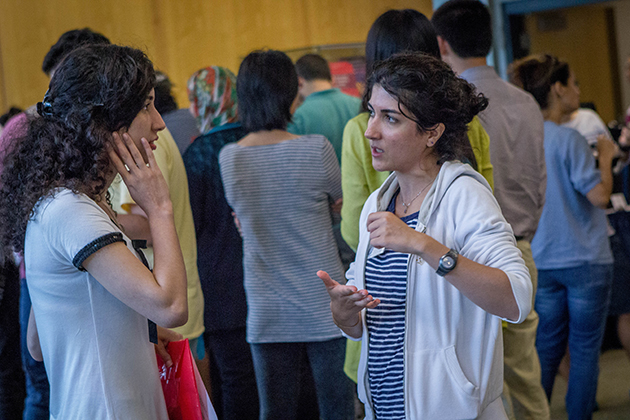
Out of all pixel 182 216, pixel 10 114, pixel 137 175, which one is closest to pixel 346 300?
pixel 137 175

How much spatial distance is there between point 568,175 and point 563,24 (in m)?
3.40

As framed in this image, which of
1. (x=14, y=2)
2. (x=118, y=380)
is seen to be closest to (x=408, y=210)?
(x=118, y=380)

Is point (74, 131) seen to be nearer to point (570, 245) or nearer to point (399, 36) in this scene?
point (399, 36)

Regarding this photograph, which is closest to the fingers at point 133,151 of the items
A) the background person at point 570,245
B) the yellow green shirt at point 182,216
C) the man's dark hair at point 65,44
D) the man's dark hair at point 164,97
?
the yellow green shirt at point 182,216

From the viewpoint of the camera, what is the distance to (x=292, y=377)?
7.64 ft

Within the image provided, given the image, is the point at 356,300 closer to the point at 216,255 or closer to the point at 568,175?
the point at 216,255

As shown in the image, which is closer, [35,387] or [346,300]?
[346,300]

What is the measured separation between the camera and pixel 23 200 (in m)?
1.27

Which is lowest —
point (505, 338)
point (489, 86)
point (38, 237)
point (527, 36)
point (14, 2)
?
point (505, 338)

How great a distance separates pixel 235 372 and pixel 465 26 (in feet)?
5.36

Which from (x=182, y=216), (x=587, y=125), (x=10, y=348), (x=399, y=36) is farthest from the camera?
(x=587, y=125)

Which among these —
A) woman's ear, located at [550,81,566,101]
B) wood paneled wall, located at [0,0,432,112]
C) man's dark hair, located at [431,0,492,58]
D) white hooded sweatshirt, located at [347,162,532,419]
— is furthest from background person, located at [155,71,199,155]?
white hooded sweatshirt, located at [347,162,532,419]

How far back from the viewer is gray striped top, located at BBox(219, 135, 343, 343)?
7.45ft

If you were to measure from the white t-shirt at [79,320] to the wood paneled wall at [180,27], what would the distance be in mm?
3869
